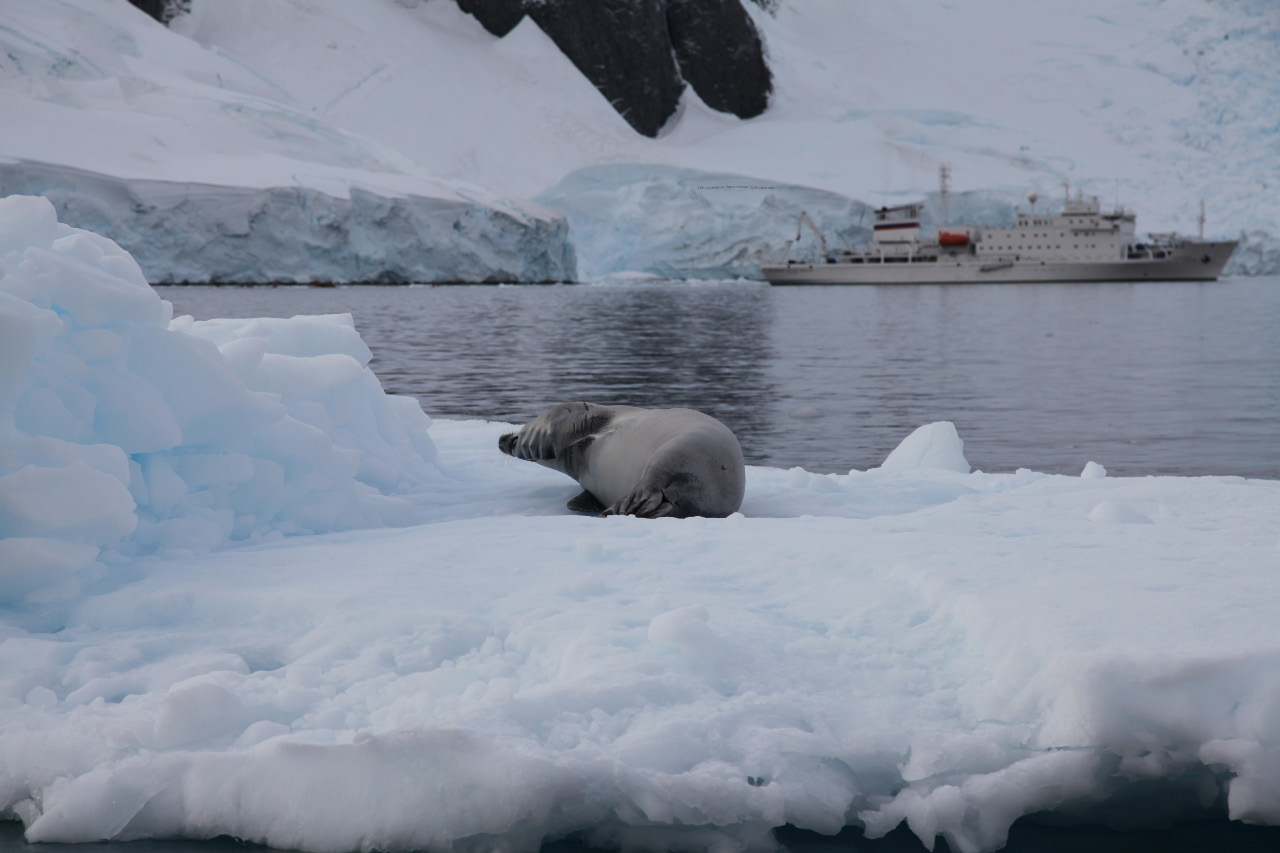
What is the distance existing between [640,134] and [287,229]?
38.7m

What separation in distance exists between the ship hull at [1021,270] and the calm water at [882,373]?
18278 mm

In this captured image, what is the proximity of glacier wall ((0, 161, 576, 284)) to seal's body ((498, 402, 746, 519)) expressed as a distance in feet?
90.2

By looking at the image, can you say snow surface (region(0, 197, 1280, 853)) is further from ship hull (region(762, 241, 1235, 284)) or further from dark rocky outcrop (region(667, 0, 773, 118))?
dark rocky outcrop (region(667, 0, 773, 118))

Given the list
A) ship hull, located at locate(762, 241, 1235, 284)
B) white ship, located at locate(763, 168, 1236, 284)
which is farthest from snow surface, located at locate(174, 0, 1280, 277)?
white ship, located at locate(763, 168, 1236, 284)

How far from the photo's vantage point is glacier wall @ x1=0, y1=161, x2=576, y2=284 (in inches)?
1182

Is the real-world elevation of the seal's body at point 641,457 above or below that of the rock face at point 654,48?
below

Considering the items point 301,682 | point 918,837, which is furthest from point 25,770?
point 918,837

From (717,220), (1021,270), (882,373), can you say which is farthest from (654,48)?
(882,373)

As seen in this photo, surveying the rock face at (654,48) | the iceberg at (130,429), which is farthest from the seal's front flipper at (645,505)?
the rock face at (654,48)

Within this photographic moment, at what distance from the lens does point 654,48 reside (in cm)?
7038

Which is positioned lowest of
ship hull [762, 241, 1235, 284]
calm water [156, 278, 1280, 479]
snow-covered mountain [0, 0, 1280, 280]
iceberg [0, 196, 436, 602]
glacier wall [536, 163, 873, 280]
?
calm water [156, 278, 1280, 479]

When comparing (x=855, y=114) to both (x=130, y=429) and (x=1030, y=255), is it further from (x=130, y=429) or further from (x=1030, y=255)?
(x=130, y=429)

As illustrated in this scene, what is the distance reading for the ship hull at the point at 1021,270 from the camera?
4397 centimetres

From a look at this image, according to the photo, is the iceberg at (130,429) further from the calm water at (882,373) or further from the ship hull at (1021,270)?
the ship hull at (1021,270)
